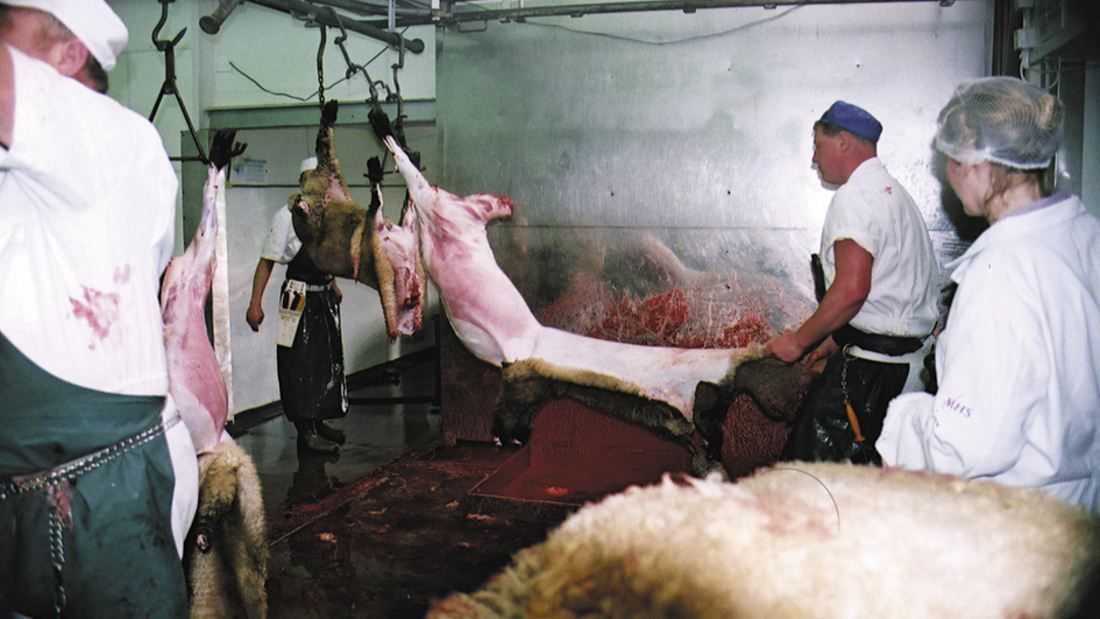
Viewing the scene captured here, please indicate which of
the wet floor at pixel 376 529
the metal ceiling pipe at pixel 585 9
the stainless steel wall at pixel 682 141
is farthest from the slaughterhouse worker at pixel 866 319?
the wet floor at pixel 376 529

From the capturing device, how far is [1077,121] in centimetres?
310

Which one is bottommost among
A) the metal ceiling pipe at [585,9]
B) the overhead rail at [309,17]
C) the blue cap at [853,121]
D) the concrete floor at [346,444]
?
the concrete floor at [346,444]

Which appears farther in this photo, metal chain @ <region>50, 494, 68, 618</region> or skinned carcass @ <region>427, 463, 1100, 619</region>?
metal chain @ <region>50, 494, 68, 618</region>

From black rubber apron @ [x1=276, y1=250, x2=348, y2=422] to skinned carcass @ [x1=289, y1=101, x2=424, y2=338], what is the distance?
2.89 ft

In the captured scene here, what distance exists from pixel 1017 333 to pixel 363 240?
3009 millimetres

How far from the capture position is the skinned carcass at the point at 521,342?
3812mm

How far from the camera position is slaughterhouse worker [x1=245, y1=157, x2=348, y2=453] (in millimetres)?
4977

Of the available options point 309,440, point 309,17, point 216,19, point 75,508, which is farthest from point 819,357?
point 309,440

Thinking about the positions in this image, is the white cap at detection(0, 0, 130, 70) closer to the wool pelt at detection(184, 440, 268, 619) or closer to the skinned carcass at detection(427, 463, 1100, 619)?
the wool pelt at detection(184, 440, 268, 619)

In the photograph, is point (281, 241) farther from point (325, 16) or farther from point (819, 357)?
point (819, 357)

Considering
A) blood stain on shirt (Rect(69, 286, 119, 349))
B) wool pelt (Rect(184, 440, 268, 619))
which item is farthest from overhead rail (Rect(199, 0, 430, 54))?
wool pelt (Rect(184, 440, 268, 619))

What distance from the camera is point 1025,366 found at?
5.87 feet

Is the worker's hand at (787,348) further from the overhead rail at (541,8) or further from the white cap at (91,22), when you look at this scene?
the white cap at (91,22)

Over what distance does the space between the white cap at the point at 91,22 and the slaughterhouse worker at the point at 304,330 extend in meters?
2.92
